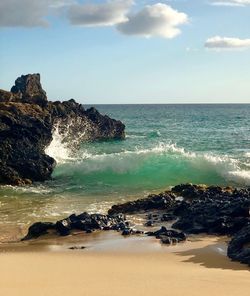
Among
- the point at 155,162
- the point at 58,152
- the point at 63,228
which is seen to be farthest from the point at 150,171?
the point at 63,228

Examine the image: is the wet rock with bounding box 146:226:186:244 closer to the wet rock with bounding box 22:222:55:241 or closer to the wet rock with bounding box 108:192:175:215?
the wet rock with bounding box 22:222:55:241

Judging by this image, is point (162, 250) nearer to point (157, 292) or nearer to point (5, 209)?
point (157, 292)

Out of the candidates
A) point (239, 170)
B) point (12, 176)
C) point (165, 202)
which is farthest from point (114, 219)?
point (239, 170)

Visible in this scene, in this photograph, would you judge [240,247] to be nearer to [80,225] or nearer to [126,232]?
[126,232]

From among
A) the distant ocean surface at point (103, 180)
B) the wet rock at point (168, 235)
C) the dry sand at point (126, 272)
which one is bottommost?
the distant ocean surface at point (103, 180)

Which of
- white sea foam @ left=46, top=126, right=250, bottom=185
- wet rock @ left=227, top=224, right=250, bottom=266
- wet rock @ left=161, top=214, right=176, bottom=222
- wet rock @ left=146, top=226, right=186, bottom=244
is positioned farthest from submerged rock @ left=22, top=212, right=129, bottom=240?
white sea foam @ left=46, top=126, right=250, bottom=185

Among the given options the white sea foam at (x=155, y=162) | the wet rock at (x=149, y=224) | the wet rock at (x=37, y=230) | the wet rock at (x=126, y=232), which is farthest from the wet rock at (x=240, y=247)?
the white sea foam at (x=155, y=162)

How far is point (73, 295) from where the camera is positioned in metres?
8.30

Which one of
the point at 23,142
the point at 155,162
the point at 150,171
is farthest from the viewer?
the point at 155,162

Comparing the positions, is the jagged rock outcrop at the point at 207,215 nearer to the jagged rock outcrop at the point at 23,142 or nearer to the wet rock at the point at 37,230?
the wet rock at the point at 37,230

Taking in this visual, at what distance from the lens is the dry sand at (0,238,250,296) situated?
28.1 ft

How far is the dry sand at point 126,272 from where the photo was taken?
8.55m

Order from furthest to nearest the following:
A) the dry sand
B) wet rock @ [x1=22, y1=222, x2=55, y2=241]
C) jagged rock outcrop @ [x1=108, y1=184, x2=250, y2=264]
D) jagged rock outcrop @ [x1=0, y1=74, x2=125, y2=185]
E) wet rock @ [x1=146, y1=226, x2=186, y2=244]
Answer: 1. jagged rock outcrop @ [x1=0, y1=74, x2=125, y2=185]
2. wet rock @ [x1=22, y1=222, x2=55, y2=241]
3. wet rock @ [x1=146, y1=226, x2=186, y2=244]
4. jagged rock outcrop @ [x1=108, y1=184, x2=250, y2=264]
5. the dry sand

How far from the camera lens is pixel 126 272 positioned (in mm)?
9922
